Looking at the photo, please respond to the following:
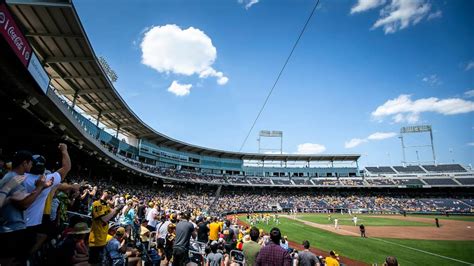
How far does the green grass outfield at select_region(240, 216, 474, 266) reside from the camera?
13.9 metres

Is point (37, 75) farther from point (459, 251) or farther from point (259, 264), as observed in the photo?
point (459, 251)

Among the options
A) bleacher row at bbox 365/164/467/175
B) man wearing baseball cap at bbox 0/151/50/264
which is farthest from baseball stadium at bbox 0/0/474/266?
bleacher row at bbox 365/164/467/175

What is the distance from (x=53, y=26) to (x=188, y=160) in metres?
44.0

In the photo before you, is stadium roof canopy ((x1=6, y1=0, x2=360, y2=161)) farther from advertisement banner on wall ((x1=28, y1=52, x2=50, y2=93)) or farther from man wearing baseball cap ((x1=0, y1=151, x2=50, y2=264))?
man wearing baseball cap ((x1=0, y1=151, x2=50, y2=264))

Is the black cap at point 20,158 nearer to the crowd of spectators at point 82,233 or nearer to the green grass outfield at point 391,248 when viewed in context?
the crowd of spectators at point 82,233

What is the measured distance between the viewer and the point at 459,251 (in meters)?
16.0

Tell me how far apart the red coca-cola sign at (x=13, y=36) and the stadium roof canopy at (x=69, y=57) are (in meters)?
3.04

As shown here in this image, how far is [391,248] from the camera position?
16844mm

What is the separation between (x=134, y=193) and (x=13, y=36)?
2669 cm

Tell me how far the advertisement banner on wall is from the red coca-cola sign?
1.38ft

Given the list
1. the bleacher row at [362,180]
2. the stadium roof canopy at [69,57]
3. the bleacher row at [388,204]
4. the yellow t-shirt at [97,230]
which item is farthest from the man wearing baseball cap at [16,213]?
the bleacher row at [388,204]

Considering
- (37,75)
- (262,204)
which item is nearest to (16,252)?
(37,75)

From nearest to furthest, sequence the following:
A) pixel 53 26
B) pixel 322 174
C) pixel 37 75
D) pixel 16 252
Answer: pixel 16 252 < pixel 37 75 < pixel 53 26 < pixel 322 174

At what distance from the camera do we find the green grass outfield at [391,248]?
1392cm
